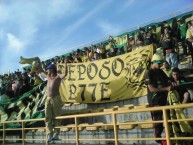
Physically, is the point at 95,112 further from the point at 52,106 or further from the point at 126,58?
the point at 52,106

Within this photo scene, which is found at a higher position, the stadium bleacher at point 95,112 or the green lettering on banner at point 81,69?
the green lettering on banner at point 81,69

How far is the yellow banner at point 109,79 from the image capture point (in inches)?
452

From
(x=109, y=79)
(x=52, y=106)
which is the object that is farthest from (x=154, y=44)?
(x=52, y=106)

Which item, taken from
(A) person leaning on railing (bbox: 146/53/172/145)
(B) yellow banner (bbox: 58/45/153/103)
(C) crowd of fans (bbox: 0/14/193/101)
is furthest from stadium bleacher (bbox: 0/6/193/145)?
(A) person leaning on railing (bbox: 146/53/172/145)

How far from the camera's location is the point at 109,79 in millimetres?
12680

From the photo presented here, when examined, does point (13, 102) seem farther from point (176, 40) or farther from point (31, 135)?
point (176, 40)

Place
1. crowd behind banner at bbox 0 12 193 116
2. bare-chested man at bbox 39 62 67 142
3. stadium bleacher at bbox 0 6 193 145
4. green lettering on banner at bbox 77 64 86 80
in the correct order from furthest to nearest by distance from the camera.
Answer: green lettering on banner at bbox 77 64 86 80
crowd behind banner at bbox 0 12 193 116
stadium bleacher at bbox 0 6 193 145
bare-chested man at bbox 39 62 67 142

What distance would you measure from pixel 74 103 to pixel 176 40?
4814mm

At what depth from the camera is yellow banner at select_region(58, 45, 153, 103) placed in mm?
11484

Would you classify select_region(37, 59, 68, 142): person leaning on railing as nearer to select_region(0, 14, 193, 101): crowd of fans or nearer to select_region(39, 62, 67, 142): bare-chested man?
select_region(39, 62, 67, 142): bare-chested man

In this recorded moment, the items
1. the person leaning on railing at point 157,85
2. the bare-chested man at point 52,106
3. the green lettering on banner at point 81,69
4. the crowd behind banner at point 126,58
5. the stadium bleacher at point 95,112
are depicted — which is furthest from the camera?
the green lettering on banner at point 81,69

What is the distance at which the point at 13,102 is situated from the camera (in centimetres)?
1641

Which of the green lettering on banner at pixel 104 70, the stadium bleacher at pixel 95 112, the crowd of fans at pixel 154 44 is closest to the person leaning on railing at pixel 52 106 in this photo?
the stadium bleacher at pixel 95 112

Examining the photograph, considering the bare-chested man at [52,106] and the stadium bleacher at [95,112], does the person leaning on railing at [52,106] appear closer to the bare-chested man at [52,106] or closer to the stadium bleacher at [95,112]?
the bare-chested man at [52,106]
